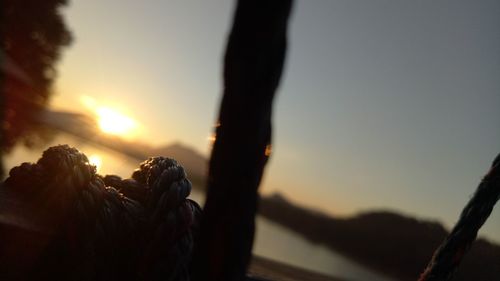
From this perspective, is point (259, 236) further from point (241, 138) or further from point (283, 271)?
point (241, 138)

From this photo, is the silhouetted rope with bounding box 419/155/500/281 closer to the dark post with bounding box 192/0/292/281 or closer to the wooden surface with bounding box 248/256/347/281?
the dark post with bounding box 192/0/292/281

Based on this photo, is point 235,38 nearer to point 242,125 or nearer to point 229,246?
point 242,125

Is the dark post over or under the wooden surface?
over

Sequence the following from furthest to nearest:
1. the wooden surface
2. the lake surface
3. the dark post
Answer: the lake surface
the wooden surface
the dark post

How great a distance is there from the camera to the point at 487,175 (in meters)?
0.56

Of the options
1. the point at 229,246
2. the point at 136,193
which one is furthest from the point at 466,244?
the point at 136,193

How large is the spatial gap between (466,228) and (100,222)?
0.54 m

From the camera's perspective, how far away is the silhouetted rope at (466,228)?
0.55 meters

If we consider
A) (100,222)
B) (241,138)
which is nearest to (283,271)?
(100,222)

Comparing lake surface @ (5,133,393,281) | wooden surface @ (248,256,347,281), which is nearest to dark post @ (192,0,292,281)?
lake surface @ (5,133,393,281)

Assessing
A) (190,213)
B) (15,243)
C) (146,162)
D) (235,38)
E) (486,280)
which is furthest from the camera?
(486,280)

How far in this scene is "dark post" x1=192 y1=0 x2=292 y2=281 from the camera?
346 mm

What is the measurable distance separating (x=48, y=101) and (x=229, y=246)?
657 inches

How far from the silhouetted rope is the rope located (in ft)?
1.21
